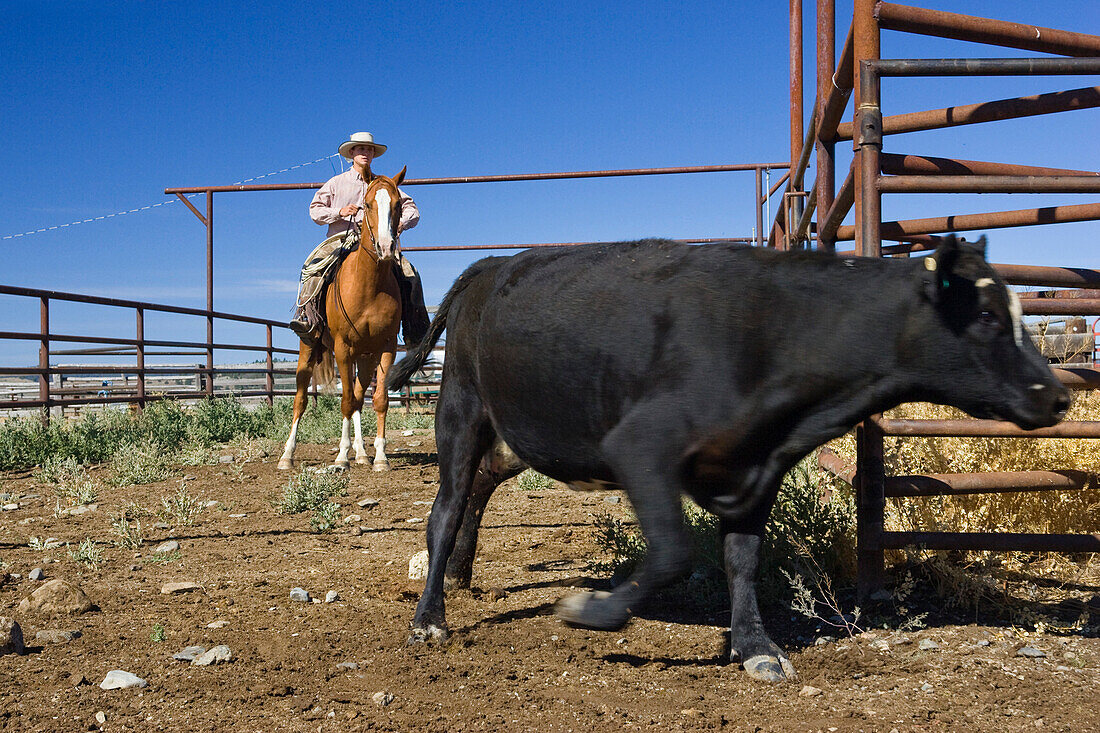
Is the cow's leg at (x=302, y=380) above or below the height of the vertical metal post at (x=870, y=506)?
above

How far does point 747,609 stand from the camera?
9.57 ft

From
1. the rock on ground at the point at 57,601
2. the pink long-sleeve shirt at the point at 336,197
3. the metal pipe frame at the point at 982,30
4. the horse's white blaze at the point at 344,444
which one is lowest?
the rock on ground at the point at 57,601

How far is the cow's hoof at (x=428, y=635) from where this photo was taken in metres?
3.17

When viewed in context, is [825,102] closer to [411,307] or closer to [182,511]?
[182,511]

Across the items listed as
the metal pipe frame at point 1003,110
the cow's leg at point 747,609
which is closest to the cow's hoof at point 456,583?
the cow's leg at point 747,609

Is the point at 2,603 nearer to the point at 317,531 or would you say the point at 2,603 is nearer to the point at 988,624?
the point at 317,531

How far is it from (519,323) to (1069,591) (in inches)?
103

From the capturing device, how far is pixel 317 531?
5297 millimetres

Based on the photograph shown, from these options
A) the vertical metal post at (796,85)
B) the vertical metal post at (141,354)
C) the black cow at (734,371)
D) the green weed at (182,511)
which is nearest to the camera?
the black cow at (734,371)

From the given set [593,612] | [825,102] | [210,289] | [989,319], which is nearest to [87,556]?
[593,612]

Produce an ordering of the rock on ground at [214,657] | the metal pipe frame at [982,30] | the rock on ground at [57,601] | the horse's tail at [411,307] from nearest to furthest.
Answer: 1. the rock on ground at [214,657]
2. the metal pipe frame at [982,30]
3. the rock on ground at [57,601]
4. the horse's tail at [411,307]

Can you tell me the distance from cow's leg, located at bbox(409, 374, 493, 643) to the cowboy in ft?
16.7

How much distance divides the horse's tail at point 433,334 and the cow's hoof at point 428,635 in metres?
1.12

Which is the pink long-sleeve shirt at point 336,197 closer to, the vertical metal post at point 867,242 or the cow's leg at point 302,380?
the cow's leg at point 302,380
